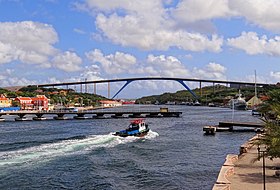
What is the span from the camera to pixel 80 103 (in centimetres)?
19912

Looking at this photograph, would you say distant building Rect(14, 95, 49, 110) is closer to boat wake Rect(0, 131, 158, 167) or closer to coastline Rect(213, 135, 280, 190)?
boat wake Rect(0, 131, 158, 167)

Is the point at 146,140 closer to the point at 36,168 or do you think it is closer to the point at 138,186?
the point at 36,168

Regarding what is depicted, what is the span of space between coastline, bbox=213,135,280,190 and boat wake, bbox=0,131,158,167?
1658 centimetres

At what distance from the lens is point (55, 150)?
121 ft

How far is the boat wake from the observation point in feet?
104

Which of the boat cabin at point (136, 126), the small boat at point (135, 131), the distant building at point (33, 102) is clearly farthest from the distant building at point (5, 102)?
the small boat at point (135, 131)

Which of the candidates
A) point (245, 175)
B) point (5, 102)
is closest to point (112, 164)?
point (245, 175)

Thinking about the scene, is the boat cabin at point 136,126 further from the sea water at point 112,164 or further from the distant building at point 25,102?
the distant building at point 25,102

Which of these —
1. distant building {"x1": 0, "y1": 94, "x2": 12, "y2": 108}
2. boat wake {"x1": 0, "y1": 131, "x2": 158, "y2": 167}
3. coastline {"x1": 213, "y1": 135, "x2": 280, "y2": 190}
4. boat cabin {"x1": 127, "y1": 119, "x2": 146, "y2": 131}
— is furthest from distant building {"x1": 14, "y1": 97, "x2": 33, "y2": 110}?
coastline {"x1": 213, "y1": 135, "x2": 280, "y2": 190}

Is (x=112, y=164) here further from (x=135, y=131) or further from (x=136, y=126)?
(x=136, y=126)

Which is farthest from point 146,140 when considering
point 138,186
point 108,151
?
point 138,186

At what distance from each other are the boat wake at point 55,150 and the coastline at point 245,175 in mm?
16576

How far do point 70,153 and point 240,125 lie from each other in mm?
34386

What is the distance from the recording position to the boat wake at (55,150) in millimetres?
31839
